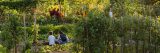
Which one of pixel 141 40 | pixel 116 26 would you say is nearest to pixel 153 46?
pixel 141 40

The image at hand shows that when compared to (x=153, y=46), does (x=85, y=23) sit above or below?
above

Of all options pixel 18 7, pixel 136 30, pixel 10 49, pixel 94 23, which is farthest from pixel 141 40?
pixel 18 7

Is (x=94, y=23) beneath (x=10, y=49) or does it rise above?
above

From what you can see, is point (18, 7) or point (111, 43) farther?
point (18, 7)

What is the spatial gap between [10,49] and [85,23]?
9.42 feet

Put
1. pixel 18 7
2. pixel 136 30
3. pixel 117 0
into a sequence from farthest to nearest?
pixel 117 0 → pixel 18 7 → pixel 136 30

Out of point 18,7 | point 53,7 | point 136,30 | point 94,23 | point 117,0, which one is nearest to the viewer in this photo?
point 94,23

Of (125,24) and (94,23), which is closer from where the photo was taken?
(94,23)

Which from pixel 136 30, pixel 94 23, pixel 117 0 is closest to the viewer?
pixel 94 23

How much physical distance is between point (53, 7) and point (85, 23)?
1206 cm

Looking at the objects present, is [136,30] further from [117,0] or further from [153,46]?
[117,0]

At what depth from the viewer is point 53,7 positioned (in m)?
25.0

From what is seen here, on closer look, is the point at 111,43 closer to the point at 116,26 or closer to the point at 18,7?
the point at 116,26

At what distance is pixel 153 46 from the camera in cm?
1377
